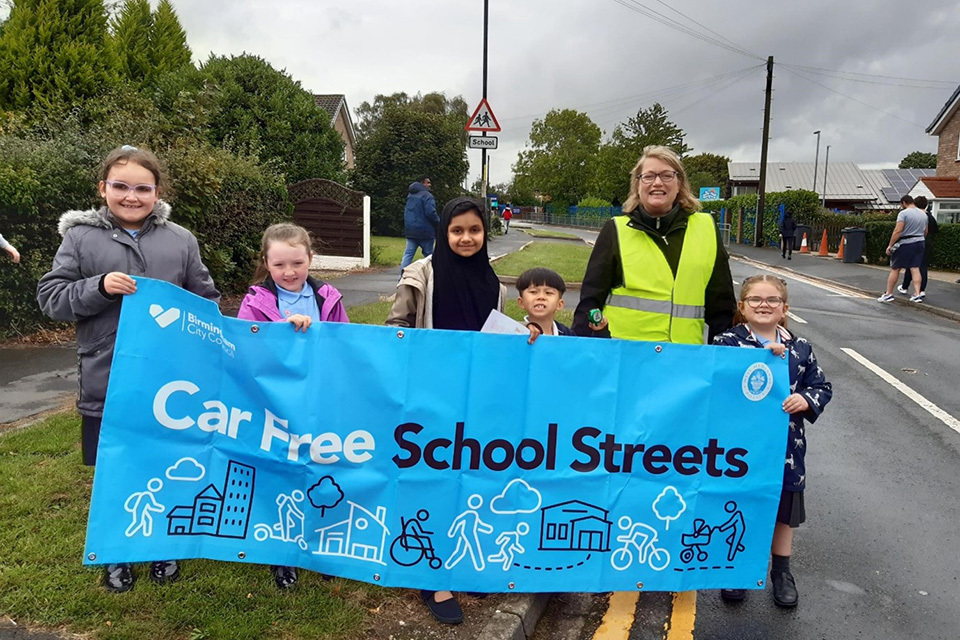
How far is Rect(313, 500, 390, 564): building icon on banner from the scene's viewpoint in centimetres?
299

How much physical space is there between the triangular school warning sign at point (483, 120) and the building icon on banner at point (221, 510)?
1158 centimetres

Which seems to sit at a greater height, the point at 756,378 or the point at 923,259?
the point at 923,259

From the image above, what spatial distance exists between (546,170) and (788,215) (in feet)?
210

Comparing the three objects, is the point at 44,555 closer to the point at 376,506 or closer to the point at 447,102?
the point at 376,506

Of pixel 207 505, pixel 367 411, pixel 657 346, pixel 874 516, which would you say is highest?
pixel 657 346

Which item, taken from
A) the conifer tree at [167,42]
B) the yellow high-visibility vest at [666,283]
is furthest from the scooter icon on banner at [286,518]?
the conifer tree at [167,42]

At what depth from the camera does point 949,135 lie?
111ft

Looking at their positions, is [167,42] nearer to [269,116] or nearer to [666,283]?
[269,116]

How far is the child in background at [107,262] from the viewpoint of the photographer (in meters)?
2.94

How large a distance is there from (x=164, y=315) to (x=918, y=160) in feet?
440

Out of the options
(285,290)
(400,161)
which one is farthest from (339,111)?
(285,290)

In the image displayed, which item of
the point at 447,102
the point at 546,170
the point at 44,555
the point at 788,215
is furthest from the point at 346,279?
the point at 546,170

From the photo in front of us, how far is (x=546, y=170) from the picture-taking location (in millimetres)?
87625

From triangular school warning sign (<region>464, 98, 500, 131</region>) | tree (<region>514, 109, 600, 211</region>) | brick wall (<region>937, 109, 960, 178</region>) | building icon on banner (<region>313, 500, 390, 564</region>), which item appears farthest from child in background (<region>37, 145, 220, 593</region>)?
tree (<region>514, 109, 600, 211</region>)
